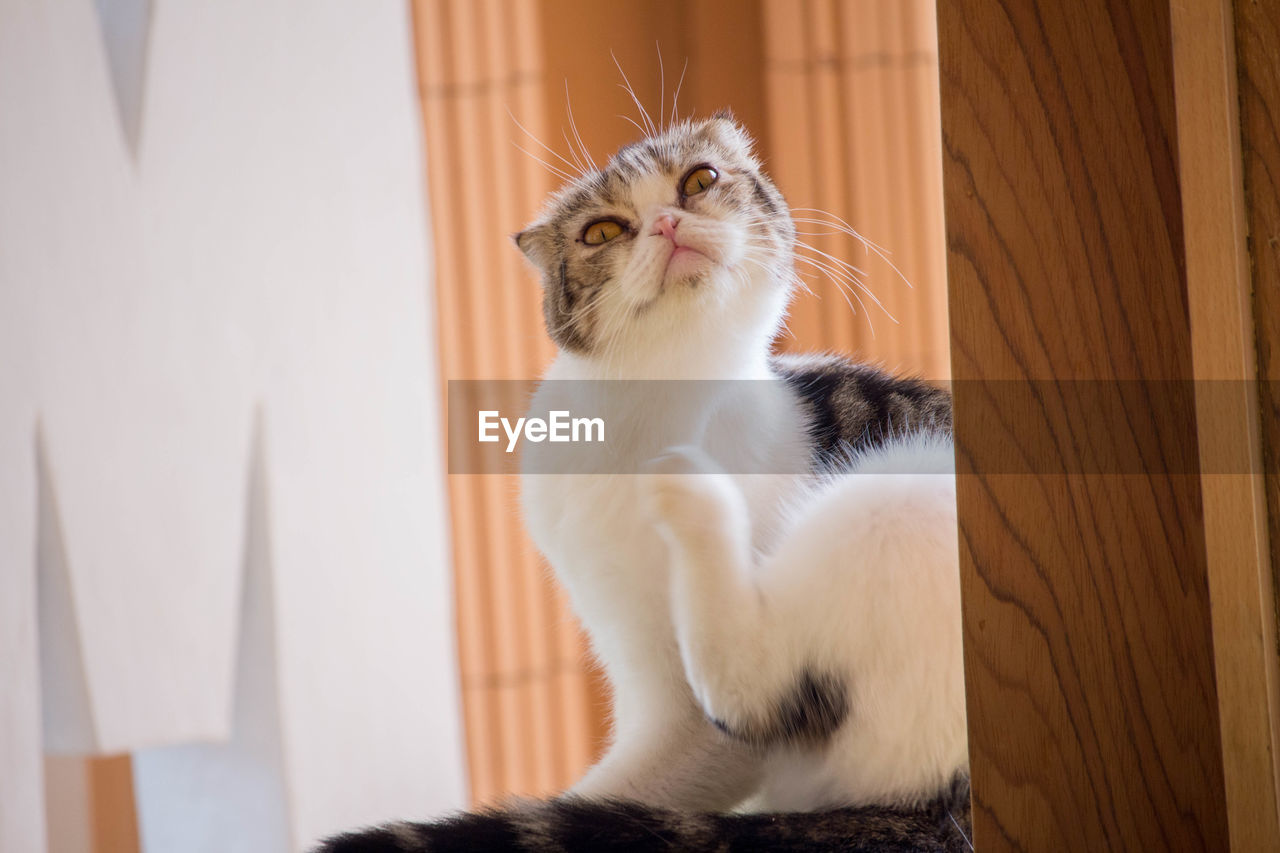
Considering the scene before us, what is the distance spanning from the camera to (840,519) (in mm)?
651

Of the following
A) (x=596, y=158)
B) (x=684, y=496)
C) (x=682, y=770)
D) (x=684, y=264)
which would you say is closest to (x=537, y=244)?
(x=684, y=264)

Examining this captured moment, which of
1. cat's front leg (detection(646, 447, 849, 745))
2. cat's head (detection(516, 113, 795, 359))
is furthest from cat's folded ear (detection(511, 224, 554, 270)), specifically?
cat's front leg (detection(646, 447, 849, 745))

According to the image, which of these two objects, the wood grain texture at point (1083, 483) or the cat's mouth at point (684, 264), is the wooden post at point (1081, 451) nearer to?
the wood grain texture at point (1083, 483)

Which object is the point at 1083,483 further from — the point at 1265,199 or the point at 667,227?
the point at 667,227

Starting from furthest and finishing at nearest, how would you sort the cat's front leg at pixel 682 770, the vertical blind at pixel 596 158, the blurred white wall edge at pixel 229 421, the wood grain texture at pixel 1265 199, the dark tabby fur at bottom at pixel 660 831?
the vertical blind at pixel 596 158 < the blurred white wall edge at pixel 229 421 < the cat's front leg at pixel 682 770 < the dark tabby fur at bottom at pixel 660 831 < the wood grain texture at pixel 1265 199

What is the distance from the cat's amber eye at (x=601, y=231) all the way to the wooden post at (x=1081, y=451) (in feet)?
1.31

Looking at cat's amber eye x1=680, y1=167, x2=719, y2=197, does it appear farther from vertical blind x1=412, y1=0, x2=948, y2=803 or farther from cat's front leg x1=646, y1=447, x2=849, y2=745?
vertical blind x1=412, y1=0, x2=948, y2=803

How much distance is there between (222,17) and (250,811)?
3.44 feet

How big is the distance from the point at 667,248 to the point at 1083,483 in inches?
15.6

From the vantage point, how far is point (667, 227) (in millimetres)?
745

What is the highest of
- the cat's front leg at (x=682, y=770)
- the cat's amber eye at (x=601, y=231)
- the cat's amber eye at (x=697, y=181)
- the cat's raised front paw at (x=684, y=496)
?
the cat's amber eye at (x=697, y=181)

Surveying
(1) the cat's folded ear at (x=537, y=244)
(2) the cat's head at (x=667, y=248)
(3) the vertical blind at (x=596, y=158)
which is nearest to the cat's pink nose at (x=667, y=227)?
(2) the cat's head at (x=667, y=248)

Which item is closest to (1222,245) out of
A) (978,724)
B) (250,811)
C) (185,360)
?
(978,724)

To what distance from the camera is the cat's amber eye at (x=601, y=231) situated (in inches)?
31.6
